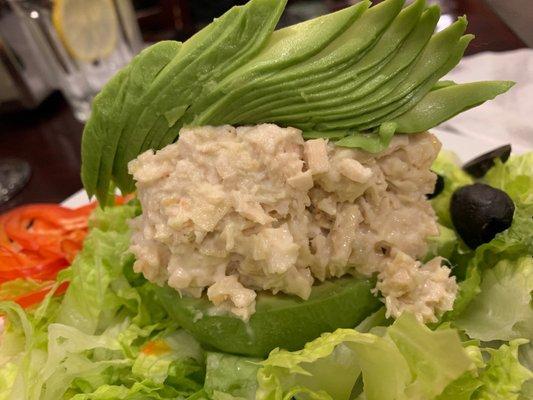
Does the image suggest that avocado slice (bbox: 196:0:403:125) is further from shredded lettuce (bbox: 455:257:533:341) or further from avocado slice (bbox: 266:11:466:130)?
shredded lettuce (bbox: 455:257:533:341)

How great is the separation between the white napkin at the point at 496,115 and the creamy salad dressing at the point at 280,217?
1.01 m

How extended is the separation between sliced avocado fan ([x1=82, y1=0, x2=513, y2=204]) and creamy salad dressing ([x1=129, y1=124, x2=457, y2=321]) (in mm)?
49

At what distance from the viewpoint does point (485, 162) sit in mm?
2012

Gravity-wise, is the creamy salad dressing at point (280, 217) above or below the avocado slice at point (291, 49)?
below

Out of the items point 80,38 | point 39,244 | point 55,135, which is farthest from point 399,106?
point 55,135

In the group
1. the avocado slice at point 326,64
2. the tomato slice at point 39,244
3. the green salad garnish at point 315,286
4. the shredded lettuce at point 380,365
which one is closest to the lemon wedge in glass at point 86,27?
the tomato slice at point 39,244

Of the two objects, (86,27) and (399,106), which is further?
(86,27)

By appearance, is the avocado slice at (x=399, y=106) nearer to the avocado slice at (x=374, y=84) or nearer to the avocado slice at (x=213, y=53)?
the avocado slice at (x=374, y=84)

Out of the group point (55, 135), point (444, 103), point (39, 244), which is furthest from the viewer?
point (55, 135)

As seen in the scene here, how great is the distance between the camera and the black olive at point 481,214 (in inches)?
63.2

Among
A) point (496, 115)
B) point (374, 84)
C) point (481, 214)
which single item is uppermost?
point (374, 84)

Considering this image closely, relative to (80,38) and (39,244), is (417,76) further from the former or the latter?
(80,38)

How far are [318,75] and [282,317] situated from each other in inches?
20.7

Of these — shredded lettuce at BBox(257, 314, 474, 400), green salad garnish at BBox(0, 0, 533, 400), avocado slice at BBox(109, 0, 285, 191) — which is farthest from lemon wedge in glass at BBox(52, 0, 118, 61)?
shredded lettuce at BBox(257, 314, 474, 400)
